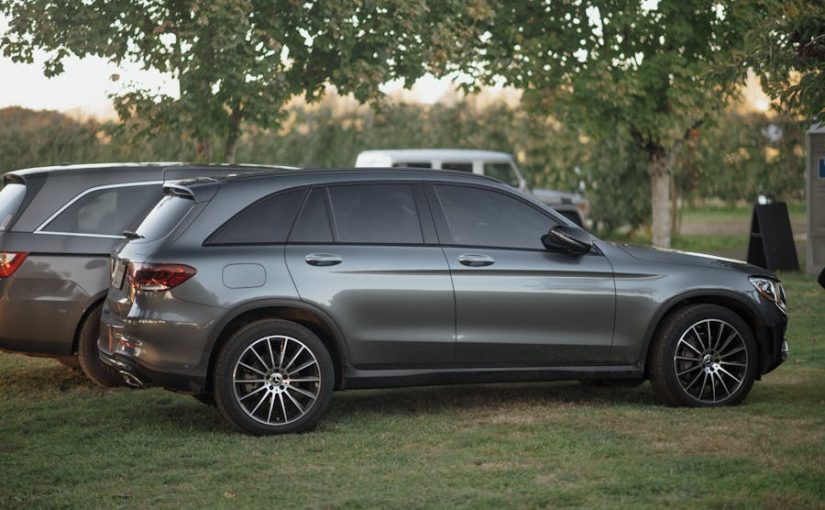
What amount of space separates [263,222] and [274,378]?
986 millimetres

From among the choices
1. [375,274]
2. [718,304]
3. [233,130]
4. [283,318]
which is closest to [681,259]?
[718,304]

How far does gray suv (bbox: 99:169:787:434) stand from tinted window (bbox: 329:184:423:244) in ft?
0.03

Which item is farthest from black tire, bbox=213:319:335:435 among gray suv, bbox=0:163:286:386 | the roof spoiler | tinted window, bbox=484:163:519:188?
tinted window, bbox=484:163:519:188

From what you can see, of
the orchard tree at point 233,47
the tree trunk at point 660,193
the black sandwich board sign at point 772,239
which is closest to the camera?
the orchard tree at point 233,47

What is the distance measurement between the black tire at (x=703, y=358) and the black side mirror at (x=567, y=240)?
2.64ft

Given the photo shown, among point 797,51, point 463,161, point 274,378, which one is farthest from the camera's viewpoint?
point 463,161

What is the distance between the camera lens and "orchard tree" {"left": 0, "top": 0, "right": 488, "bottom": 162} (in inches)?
730

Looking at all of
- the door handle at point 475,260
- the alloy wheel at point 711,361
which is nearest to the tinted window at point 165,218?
the door handle at point 475,260

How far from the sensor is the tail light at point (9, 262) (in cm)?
1080

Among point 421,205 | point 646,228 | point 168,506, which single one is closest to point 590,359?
point 421,205

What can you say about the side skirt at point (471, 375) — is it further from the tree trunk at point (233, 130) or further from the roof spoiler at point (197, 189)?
the tree trunk at point (233, 130)

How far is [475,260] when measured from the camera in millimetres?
9625

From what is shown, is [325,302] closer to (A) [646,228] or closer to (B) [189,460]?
(B) [189,460]

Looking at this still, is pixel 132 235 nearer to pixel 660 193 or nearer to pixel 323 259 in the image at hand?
pixel 323 259
